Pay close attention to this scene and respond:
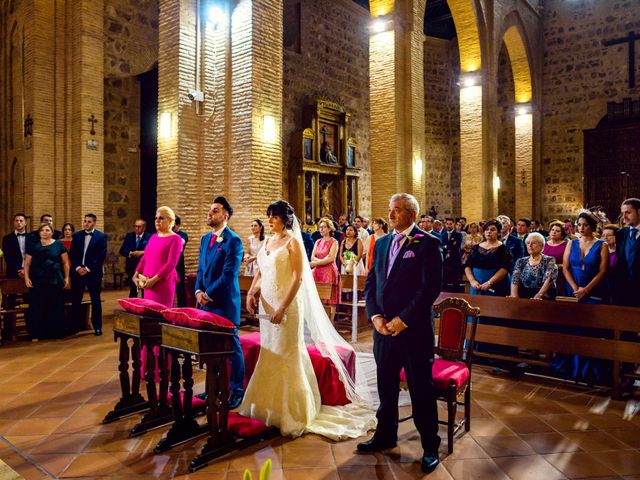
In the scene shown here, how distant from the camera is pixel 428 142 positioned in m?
21.5

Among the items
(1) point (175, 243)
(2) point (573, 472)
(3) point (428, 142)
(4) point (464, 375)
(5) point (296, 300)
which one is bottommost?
(2) point (573, 472)

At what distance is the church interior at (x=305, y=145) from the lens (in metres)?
3.72

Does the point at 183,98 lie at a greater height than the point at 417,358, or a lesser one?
greater

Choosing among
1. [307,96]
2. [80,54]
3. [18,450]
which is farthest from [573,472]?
[307,96]

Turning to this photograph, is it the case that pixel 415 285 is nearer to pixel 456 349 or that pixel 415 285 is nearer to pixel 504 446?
pixel 456 349

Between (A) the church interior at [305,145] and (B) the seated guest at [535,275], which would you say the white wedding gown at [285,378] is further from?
(B) the seated guest at [535,275]

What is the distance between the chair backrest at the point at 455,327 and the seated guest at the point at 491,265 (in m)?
2.01

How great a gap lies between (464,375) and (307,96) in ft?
46.1

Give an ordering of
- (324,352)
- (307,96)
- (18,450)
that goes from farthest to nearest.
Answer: (307,96), (324,352), (18,450)

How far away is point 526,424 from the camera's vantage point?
13.7ft

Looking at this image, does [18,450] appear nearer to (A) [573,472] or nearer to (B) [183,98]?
(A) [573,472]

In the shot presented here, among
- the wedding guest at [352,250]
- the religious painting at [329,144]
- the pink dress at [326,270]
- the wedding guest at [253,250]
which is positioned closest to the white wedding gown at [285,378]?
the wedding guest at [253,250]

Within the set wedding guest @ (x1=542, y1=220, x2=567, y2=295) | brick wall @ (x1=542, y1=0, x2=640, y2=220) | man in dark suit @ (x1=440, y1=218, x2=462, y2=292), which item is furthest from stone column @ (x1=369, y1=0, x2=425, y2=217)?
brick wall @ (x1=542, y1=0, x2=640, y2=220)

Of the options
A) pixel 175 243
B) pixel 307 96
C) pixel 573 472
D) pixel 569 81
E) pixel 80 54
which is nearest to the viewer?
pixel 573 472
